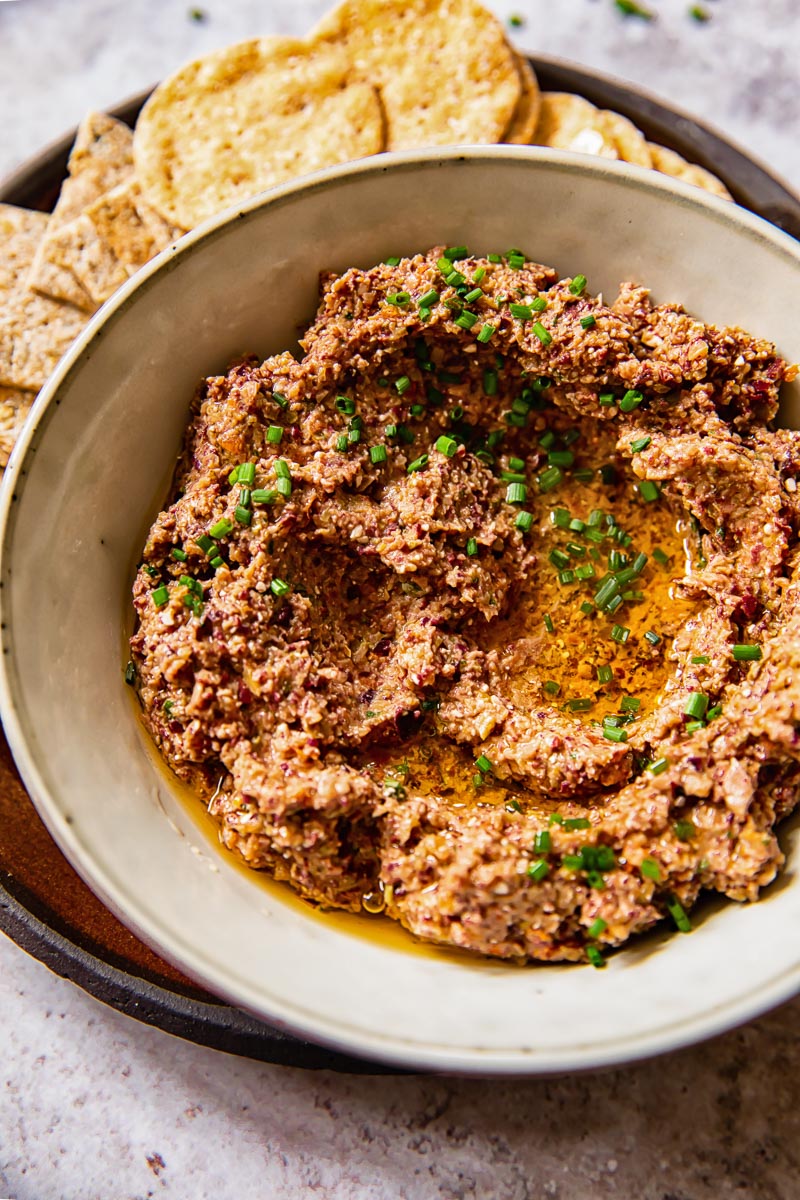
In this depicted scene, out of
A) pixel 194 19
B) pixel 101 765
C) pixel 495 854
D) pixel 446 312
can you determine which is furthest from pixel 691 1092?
pixel 194 19

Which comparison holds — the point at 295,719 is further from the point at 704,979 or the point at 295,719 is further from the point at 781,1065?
the point at 781,1065

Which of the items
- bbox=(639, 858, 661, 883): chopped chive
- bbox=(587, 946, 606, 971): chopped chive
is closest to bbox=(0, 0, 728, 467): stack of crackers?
→ bbox=(639, 858, 661, 883): chopped chive

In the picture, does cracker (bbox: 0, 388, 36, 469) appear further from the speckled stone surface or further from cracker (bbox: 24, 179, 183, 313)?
the speckled stone surface

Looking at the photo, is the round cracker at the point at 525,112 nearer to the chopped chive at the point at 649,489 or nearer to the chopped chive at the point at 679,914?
the chopped chive at the point at 649,489

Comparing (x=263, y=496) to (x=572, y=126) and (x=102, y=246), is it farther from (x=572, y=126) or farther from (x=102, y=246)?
(x=572, y=126)

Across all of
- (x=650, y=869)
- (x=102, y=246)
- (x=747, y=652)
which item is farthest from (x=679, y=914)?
(x=102, y=246)

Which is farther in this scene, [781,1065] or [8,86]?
[8,86]
